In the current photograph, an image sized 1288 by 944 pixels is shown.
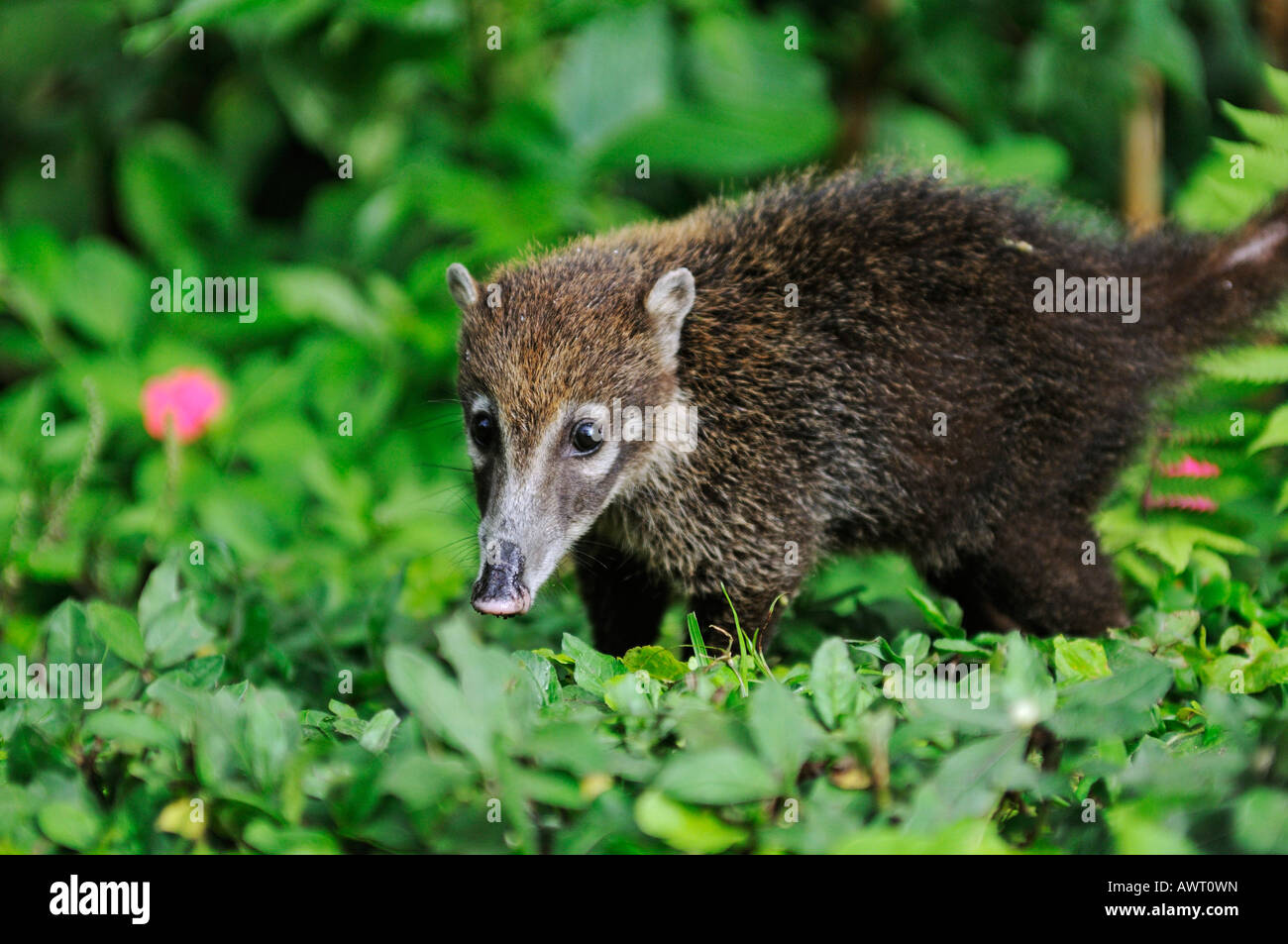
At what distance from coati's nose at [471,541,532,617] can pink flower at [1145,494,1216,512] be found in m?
2.36

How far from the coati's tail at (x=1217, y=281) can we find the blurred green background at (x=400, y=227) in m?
0.18

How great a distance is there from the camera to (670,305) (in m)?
3.83

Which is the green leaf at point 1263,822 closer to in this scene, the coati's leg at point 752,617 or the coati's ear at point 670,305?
the coati's leg at point 752,617

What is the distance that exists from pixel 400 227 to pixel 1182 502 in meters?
4.56

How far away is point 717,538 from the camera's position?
3.89 m

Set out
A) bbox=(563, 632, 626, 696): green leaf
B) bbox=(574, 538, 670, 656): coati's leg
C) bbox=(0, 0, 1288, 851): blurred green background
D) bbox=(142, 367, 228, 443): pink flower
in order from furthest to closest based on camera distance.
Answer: bbox=(142, 367, 228, 443): pink flower, bbox=(574, 538, 670, 656): coati's leg, bbox=(0, 0, 1288, 851): blurred green background, bbox=(563, 632, 626, 696): green leaf

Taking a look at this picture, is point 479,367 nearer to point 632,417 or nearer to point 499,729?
point 632,417

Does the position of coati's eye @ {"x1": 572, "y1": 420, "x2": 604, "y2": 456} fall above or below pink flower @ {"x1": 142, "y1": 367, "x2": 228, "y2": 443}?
below

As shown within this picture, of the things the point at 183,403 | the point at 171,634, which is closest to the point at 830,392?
the point at 171,634

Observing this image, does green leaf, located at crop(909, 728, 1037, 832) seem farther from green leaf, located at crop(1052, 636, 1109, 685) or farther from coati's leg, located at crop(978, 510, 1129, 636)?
coati's leg, located at crop(978, 510, 1129, 636)

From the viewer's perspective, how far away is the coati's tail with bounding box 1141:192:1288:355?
420 centimetres

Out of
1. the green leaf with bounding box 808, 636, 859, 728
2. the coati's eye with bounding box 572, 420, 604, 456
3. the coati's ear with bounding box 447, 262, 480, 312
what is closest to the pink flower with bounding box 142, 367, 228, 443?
the coati's ear with bounding box 447, 262, 480, 312

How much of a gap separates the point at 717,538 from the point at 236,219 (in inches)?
183

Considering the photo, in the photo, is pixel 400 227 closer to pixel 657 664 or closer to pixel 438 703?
pixel 657 664
